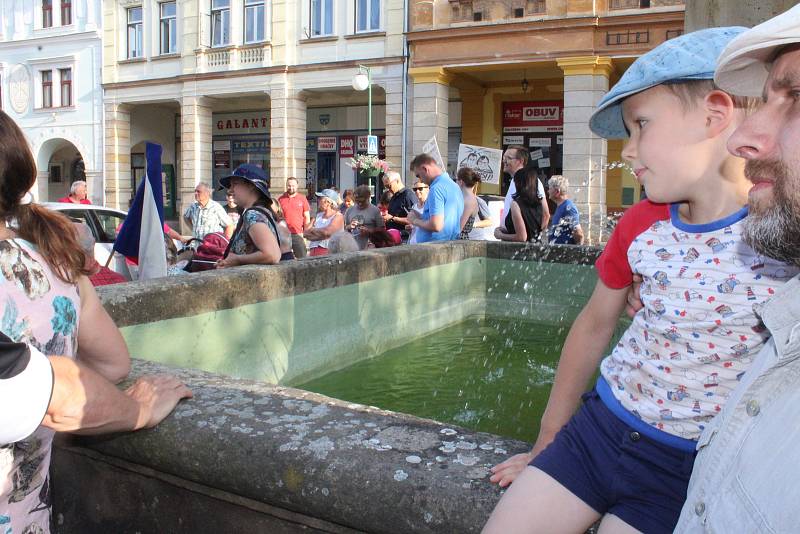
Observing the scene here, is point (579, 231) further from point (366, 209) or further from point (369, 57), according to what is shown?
point (369, 57)

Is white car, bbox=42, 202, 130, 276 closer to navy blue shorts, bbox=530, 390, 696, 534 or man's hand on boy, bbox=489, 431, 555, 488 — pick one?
man's hand on boy, bbox=489, 431, 555, 488

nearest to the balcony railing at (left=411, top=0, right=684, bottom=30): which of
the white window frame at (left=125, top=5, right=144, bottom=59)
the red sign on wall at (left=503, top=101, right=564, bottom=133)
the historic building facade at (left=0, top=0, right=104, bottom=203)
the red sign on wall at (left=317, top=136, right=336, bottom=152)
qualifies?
the red sign on wall at (left=503, top=101, right=564, bottom=133)

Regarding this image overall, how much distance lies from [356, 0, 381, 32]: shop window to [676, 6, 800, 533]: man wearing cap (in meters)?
19.7

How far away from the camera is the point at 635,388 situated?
5.03 ft

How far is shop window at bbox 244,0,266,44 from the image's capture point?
71.2 ft

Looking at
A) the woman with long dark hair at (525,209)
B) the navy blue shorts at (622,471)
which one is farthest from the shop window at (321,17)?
the navy blue shorts at (622,471)

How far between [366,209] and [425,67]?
10969 mm

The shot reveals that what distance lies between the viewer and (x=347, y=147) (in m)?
23.5

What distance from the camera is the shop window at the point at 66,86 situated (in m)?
25.2

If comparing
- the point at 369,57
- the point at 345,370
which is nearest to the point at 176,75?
the point at 369,57

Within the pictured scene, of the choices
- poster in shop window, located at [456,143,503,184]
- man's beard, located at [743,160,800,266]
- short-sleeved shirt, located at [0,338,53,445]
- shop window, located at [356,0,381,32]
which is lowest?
short-sleeved shirt, located at [0,338,53,445]

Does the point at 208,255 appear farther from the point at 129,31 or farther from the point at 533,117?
the point at 129,31

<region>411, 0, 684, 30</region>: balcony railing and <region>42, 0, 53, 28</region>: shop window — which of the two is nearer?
<region>411, 0, 684, 30</region>: balcony railing

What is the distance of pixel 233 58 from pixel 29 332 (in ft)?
70.2
